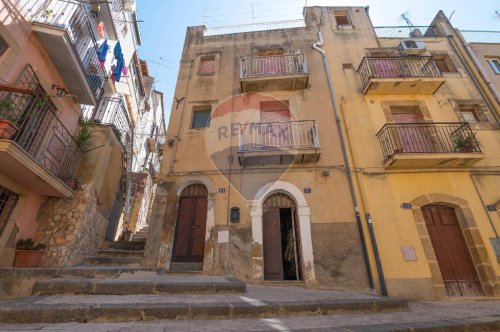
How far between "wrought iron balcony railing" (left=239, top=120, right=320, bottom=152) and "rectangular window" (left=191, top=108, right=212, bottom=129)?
178 centimetres

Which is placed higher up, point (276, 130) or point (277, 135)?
point (276, 130)

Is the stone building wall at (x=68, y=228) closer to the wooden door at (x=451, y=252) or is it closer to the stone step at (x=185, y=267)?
the stone step at (x=185, y=267)

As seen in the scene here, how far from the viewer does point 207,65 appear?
11359 millimetres

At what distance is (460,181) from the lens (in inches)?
307

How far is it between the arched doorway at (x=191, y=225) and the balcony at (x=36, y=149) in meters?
3.42

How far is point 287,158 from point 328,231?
2.79 metres

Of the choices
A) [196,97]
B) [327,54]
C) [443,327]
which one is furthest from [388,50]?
[443,327]

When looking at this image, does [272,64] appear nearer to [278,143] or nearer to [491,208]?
[278,143]

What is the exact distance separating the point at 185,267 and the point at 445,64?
1441cm

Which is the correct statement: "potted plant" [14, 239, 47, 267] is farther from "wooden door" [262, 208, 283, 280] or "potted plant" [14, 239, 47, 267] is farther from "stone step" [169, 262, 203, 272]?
"wooden door" [262, 208, 283, 280]

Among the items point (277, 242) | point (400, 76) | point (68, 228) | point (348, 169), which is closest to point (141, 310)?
point (277, 242)

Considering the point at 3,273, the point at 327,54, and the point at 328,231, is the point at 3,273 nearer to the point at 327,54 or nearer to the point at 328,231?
the point at 328,231

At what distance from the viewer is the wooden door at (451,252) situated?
22.4 feet

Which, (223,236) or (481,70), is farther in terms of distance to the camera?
(481,70)
